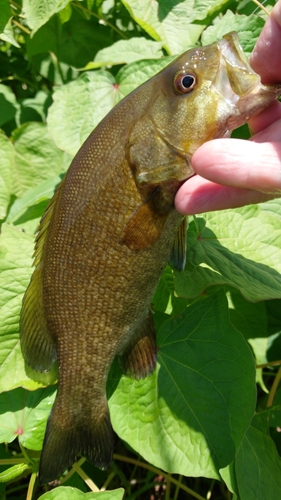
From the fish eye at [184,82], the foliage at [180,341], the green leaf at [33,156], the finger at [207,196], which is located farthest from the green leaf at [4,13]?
the finger at [207,196]

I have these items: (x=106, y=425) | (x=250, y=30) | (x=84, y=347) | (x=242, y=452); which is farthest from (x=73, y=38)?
(x=242, y=452)

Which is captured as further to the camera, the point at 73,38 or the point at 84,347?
the point at 73,38

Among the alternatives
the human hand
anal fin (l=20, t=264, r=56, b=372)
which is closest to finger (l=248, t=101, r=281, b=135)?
the human hand

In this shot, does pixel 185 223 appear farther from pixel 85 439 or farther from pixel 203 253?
pixel 85 439

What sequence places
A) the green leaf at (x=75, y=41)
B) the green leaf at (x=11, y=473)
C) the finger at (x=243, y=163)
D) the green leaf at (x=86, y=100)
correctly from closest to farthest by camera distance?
the finger at (x=243, y=163) < the green leaf at (x=11, y=473) < the green leaf at (x=86, y=100) < the green leaf at (x=75, y=41)

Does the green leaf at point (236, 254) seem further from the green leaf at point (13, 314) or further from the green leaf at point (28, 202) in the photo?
the green leaf at point (28, 202)

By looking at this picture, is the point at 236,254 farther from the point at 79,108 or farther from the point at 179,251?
the point at 79,108
